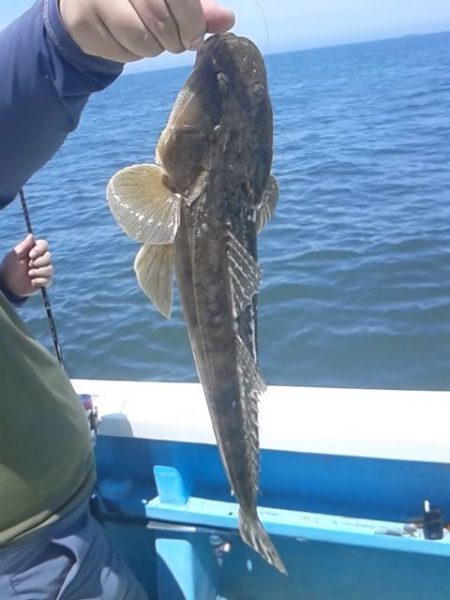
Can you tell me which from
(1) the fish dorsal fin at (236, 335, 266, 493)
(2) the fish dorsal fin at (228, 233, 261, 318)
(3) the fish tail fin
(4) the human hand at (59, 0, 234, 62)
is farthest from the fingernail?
(3) the fish tail fin

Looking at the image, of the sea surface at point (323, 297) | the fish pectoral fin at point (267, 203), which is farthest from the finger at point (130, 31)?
the sea surface at point (323, 297)

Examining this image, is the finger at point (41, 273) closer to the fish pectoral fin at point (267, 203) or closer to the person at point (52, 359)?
Answer: the person at point (52, 359)

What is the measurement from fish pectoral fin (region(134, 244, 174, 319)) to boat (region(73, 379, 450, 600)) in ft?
4.59

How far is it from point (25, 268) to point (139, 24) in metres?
2.02

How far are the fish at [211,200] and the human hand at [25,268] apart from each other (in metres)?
1.51

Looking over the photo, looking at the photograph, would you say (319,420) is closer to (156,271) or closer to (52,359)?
(52,359)

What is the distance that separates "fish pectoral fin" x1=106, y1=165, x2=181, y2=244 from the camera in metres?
1.66

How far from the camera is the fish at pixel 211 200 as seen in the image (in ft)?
5.40

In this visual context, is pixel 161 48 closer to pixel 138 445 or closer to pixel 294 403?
pixel 294 403

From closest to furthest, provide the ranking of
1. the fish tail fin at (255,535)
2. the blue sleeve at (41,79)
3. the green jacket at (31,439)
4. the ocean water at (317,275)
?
the blue sleeve at (41,79) → the fish tail fin at (255,535) → the green jacket at (31,439) → the ocean water at (317,275)

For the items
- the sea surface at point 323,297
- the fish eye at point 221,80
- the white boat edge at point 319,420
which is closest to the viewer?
the fish eye at point 221,80

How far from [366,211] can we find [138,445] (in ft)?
31.5

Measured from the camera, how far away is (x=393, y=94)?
30000 millimetres

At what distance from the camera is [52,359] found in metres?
2.57
